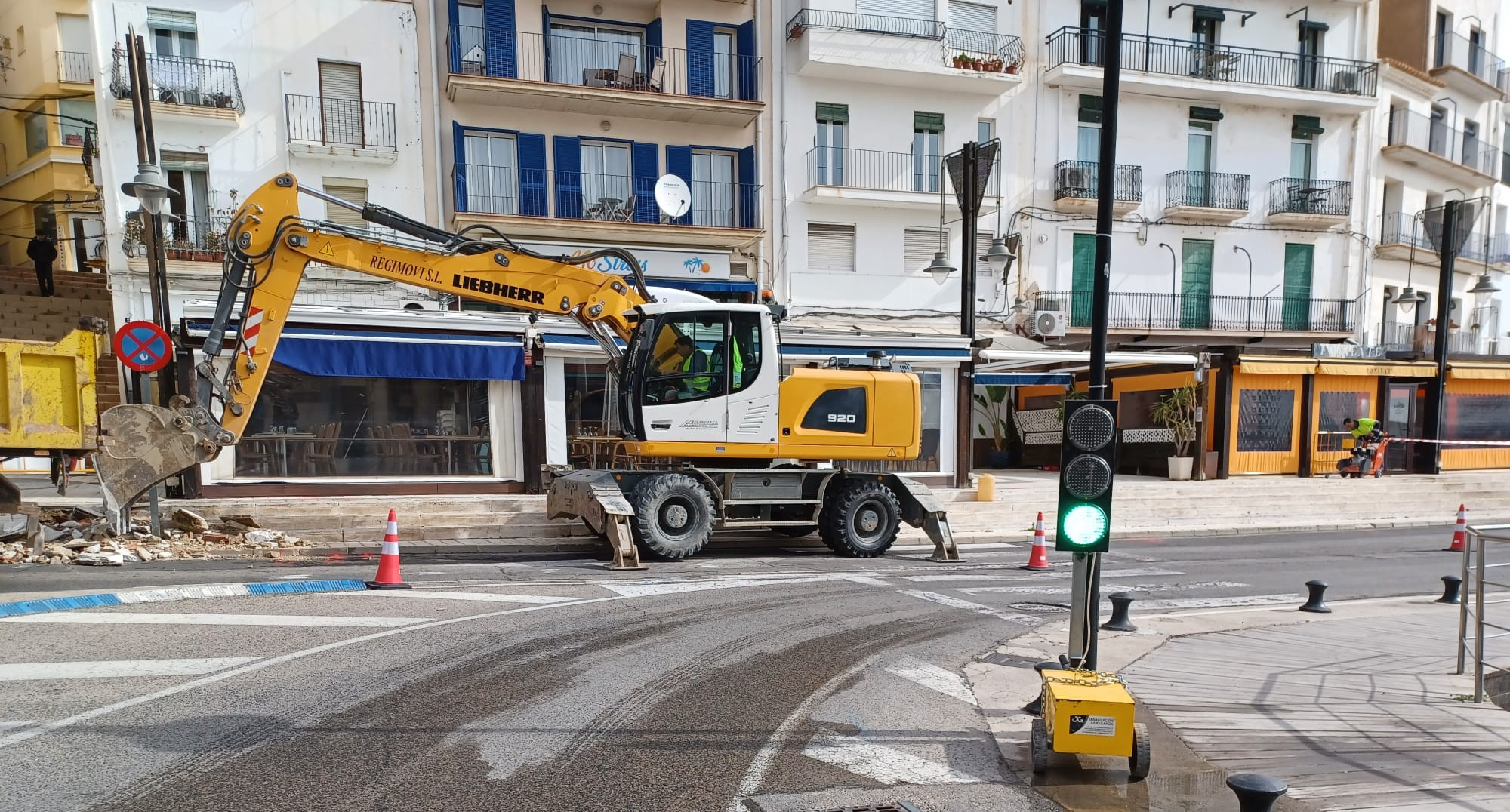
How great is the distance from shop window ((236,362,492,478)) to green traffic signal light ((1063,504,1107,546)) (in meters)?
12.2

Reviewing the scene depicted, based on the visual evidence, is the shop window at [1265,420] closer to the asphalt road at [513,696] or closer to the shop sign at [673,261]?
the asphalt road at [513,696]

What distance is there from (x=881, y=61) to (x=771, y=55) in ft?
9.35

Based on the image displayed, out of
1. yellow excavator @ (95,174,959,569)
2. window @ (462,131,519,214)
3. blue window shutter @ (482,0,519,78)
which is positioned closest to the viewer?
yellow excavator @ (95,174,959,569)

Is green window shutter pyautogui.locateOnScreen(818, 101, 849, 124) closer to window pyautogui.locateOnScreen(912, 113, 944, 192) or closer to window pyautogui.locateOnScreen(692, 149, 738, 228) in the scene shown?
window pyautogui.locateOnScreen(912, 113, 944, 192)

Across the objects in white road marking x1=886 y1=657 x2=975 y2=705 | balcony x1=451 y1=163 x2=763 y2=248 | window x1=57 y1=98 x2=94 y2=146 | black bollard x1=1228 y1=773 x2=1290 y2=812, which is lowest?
white road marking x1=886 y1=657 x2=975 y2=705

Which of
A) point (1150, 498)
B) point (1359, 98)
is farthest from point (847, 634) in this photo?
point (1359, 98)

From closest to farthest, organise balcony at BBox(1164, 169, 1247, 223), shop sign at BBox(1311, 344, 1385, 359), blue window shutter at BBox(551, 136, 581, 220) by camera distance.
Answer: blue window shutter at BBox(551, 136, 581, 220)
balcony at BBox(1164, 169, 1247, 223)
shop sign at BBox(1311, 344, 1385, 359)

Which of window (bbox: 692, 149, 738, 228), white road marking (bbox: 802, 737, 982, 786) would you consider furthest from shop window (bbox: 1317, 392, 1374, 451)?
white road marking (bbox: 802, 737, 982, 786)

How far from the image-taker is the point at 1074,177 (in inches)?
917

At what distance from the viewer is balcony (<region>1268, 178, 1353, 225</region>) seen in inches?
997

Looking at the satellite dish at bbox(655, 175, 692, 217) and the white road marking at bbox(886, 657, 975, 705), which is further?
the satellite dish at bbox(655, 175, 692, 217)

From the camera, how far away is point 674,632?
6.82m

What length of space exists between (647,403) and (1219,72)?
75.2ft

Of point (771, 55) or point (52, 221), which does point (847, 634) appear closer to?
point (771, 55)
